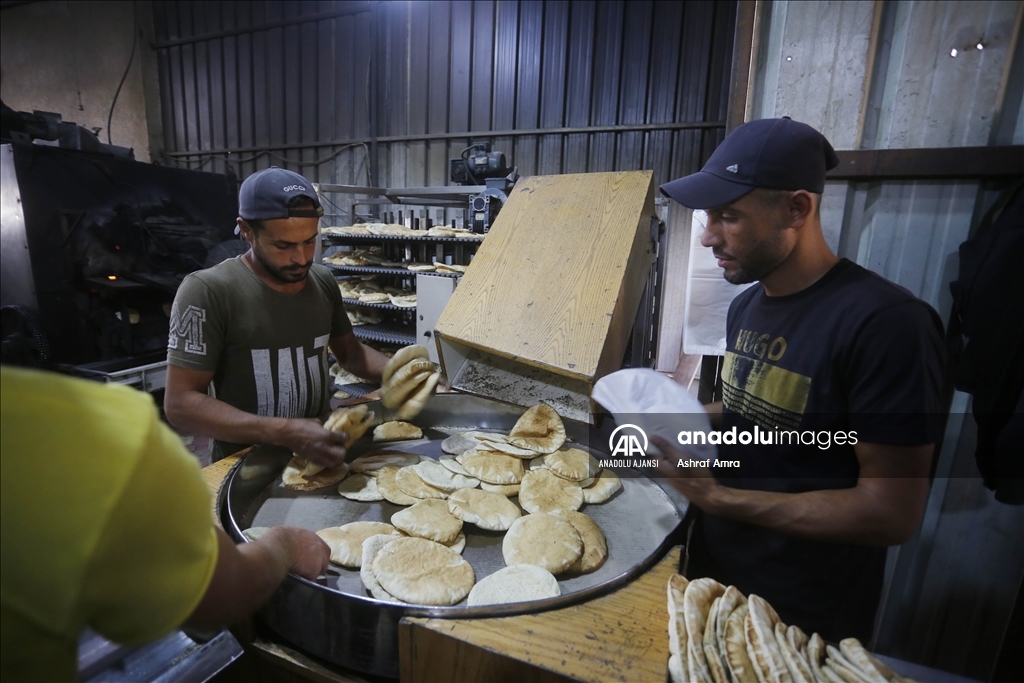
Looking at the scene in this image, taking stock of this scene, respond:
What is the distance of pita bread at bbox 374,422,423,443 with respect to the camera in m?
2.04

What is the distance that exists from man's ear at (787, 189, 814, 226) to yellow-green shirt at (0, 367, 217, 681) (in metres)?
1.48

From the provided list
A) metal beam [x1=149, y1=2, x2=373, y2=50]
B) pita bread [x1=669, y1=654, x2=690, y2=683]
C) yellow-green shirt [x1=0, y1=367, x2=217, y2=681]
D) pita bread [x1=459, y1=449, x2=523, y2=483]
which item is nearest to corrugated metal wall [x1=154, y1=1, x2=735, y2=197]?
metal beam [x1=149, y1=2, x2=373, y2=50]

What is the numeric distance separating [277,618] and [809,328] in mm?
1528

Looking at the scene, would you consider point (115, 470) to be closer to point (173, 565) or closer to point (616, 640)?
point (173, 565)

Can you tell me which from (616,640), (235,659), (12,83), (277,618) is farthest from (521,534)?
(12,83)

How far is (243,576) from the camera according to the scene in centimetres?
77

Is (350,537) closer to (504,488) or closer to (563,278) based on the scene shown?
(504,488)

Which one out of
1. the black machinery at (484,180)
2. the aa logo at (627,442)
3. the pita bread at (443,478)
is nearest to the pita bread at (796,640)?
the aa logo at (627,442)

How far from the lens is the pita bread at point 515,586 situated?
116cm

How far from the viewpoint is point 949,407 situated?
2006mm

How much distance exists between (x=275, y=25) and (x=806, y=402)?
9.15 meters

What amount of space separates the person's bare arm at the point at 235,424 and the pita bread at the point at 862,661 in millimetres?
1391

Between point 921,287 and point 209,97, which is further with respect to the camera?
point 209,97

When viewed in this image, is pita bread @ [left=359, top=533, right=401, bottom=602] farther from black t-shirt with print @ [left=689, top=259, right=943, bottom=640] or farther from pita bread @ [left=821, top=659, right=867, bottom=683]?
black t-shirt with print @ [left=689, top=259, right=943, bottom=640]
